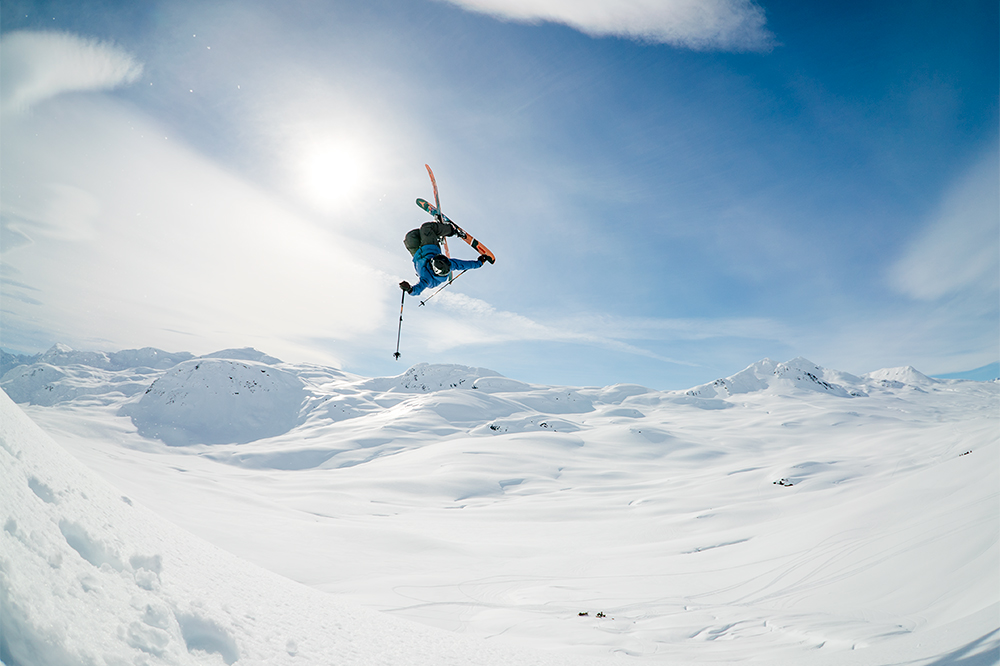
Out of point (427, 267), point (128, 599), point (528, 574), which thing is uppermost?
point (427, 267)

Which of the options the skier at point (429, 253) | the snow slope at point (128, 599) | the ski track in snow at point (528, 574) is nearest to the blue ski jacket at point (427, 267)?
the skier at point (429, 253)

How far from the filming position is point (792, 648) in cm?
572

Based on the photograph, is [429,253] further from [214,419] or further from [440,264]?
[214,419]

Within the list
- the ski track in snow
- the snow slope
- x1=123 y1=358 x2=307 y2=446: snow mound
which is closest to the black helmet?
the ski track in snow

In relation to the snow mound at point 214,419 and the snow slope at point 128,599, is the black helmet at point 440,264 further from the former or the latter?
the snow mound at point 214,419

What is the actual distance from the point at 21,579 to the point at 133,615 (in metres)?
0.58

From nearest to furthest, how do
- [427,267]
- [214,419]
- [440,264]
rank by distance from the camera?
[440,264] → [427,267] → [214,419]

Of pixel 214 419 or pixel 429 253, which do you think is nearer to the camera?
pixel 429 253

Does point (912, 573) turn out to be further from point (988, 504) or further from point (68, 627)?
point (68, 627)

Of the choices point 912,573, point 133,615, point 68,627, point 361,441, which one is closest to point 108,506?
point 133,615

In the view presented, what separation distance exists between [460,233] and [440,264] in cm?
131

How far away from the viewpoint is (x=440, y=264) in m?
10.2

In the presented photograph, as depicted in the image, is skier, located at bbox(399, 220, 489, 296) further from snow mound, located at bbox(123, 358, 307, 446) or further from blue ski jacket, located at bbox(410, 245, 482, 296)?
snow mound, located at bbox(123, 358, 307, 446)

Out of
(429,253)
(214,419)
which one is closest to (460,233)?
(429,253)
